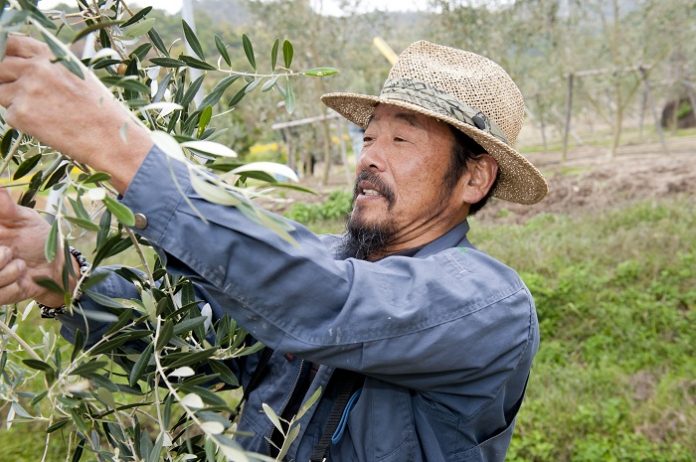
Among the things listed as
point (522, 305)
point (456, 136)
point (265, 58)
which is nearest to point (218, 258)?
point (522, 305)

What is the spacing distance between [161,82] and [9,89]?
0.41 meters

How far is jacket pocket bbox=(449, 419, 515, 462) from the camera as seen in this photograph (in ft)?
5.43

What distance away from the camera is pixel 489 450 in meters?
1.75

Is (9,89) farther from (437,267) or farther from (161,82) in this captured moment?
(437,267)

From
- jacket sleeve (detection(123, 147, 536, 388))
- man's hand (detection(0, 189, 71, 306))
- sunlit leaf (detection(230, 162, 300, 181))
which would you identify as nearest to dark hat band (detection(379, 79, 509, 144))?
jacket sleeve (detection(123, 147, 536, 388))

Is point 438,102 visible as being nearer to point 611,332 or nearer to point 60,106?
point 60,106

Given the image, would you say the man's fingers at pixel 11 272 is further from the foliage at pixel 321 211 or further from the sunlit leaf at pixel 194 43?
the foliage at pixel 321 211

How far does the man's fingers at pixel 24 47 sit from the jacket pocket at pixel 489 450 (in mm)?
1235

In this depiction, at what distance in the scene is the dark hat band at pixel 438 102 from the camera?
191 cm

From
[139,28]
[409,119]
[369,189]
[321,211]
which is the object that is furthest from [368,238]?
[321,211]

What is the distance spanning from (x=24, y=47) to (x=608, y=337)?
5354mm

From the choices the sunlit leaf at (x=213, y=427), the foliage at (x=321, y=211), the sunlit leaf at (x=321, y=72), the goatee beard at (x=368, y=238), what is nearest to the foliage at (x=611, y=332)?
the goatee beard at (x=368, y=238)

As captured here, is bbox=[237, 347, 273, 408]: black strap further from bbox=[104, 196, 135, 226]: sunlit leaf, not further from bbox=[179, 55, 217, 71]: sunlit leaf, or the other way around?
bbox=[104, 196, 135, 226]: sunlit leaf

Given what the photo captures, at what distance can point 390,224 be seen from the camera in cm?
193
